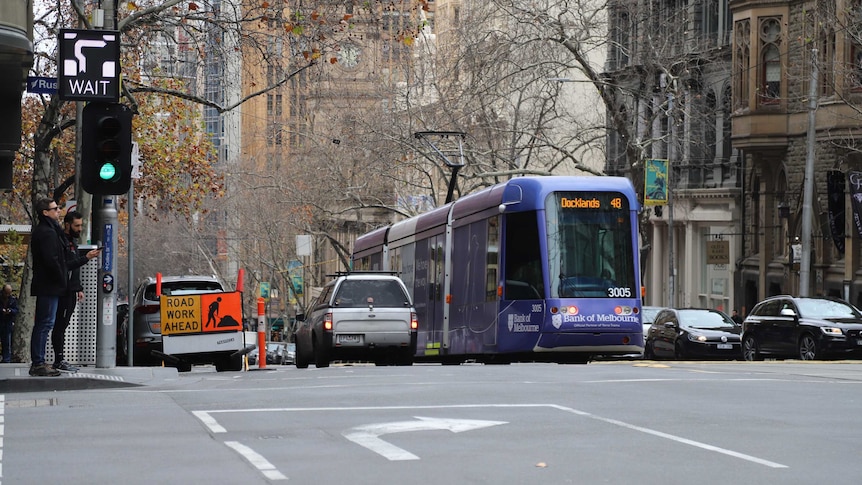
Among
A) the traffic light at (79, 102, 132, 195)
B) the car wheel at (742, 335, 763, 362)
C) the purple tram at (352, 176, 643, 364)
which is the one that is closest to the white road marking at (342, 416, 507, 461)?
the traffic light at (79, 102, 132, 195)

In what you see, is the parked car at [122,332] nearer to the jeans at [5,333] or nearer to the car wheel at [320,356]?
the car wheel at [320,356]

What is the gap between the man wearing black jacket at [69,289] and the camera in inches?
677

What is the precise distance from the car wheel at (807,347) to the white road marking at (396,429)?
20.0 meters

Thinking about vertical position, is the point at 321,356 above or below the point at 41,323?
below

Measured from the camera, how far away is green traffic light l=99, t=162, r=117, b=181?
1731 cm

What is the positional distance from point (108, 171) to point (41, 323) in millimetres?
1881

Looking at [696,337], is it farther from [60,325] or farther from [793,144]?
[60,325]

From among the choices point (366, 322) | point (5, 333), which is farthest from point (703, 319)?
point (5, 333)

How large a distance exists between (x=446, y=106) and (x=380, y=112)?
14.2ft

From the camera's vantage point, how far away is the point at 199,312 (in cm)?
2495

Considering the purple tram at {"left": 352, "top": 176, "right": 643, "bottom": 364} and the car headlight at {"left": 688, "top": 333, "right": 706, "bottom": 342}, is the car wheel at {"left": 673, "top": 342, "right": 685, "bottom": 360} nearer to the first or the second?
the car headlight at {"left": 688, "top": 333, "right": 706, "bottom": 342}

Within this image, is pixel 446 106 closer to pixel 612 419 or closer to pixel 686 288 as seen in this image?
pixel 686 288

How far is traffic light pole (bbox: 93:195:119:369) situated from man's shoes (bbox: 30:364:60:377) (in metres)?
1.21

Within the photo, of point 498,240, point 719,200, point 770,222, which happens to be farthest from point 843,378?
point 719,200
